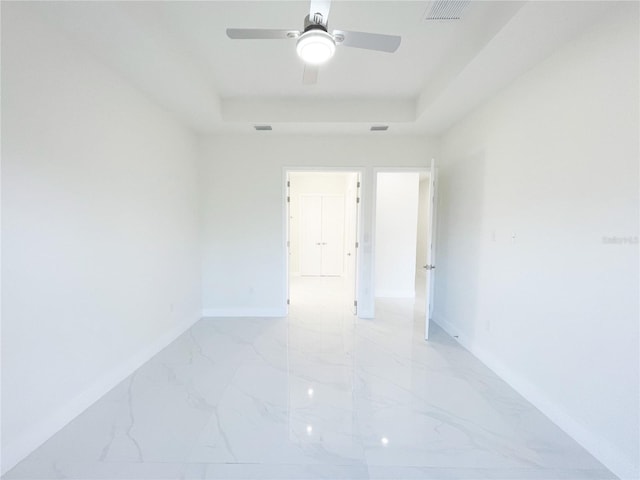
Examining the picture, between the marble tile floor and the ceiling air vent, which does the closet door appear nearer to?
the marble tile floor

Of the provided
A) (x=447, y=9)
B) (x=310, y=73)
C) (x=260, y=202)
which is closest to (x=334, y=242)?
(x=260, y=202)

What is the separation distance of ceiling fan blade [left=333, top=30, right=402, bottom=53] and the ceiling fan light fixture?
0.07m

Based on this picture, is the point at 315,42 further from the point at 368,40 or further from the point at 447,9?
the point at 447,9

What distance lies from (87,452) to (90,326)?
821mm

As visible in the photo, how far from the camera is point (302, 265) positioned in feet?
23.8

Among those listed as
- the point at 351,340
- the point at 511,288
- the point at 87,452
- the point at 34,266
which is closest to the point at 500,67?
the point at 511,288

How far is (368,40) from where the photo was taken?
1646 millimetres

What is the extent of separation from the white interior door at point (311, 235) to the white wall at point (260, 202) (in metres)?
3.16

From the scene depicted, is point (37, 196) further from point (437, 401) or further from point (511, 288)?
point (511, 288)

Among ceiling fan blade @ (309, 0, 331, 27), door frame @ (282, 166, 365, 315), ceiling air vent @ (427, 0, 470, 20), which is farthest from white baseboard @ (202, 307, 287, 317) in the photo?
ceiling air vent @ (427, 0, 470, 20)

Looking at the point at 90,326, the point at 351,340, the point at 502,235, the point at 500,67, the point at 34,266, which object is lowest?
the point at 351,340

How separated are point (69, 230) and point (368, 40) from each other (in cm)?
227

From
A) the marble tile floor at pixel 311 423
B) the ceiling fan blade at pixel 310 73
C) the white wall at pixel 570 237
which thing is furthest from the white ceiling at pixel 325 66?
the marble tile floor at pixel 311 423

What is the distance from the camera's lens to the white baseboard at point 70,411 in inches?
62.0
